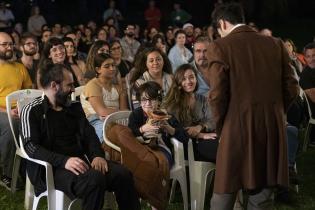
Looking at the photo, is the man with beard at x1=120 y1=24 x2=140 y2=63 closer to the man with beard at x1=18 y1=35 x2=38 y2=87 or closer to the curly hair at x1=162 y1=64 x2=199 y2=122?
the man with beard at x1=18 y1=35 x2=38 y2=87

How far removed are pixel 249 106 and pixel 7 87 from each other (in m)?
3.16

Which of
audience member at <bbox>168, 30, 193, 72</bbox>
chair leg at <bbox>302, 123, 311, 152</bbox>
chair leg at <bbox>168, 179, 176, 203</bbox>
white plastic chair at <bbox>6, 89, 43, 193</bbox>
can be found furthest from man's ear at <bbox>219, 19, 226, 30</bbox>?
audience member at <bbox>168, 30, 193, 72</bbox>

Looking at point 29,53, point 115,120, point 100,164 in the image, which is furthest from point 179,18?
point 100,164

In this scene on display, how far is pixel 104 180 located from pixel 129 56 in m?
7.98

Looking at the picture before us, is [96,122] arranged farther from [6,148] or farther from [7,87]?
[7,87]

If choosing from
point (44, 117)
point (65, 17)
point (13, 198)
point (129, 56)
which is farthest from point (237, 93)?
point (65, 17)

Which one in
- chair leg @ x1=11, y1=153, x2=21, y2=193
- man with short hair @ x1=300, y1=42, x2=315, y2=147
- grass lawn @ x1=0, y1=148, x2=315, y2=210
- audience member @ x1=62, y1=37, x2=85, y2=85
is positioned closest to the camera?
grass lawn @ x1=0, y1=148, x2=315, y2=210

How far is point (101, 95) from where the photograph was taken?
6301 millimetres

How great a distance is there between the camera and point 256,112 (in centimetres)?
415

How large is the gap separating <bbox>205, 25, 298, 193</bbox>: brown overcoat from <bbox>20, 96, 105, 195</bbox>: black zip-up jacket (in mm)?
1138

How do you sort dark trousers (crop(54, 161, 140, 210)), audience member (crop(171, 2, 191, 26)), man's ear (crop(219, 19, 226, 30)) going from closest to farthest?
man's ear (crop(219, 19, 226, 30)) < dark trousers (crop(54, 161, 140, 210)) < audience member (crop(171, 2, 191, 26))

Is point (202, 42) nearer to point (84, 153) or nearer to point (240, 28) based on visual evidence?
point (84, 153)

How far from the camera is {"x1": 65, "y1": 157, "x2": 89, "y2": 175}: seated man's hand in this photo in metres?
4.68

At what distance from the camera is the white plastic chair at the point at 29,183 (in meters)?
4.79
